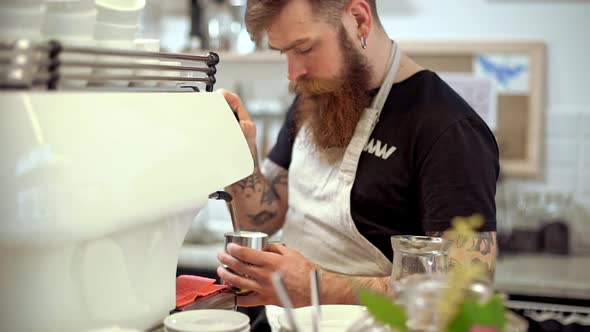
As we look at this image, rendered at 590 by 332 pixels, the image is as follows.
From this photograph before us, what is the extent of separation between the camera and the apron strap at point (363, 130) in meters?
1.76

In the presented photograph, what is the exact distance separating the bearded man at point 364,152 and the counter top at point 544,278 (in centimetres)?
125

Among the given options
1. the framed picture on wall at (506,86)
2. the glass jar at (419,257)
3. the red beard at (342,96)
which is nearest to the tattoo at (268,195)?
the red beard at (342,96)

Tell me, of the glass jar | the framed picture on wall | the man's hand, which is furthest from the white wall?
the glass jar

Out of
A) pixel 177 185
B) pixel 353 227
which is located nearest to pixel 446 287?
pixel 177 185

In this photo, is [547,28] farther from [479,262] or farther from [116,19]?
[116,19]

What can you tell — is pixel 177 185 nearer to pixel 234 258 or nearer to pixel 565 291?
pixel 234 258

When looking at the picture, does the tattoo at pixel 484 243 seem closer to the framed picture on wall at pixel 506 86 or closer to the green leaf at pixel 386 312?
the green leaf at pixel 386 312

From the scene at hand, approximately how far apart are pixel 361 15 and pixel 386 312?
1.04 m

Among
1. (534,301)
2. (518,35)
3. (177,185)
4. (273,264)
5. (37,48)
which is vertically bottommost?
(534,301)

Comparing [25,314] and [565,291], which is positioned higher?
[25,314]

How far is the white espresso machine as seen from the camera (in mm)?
850

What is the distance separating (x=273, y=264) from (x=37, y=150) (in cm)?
61

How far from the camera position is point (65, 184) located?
86 centimetres

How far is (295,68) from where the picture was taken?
1742 mm
